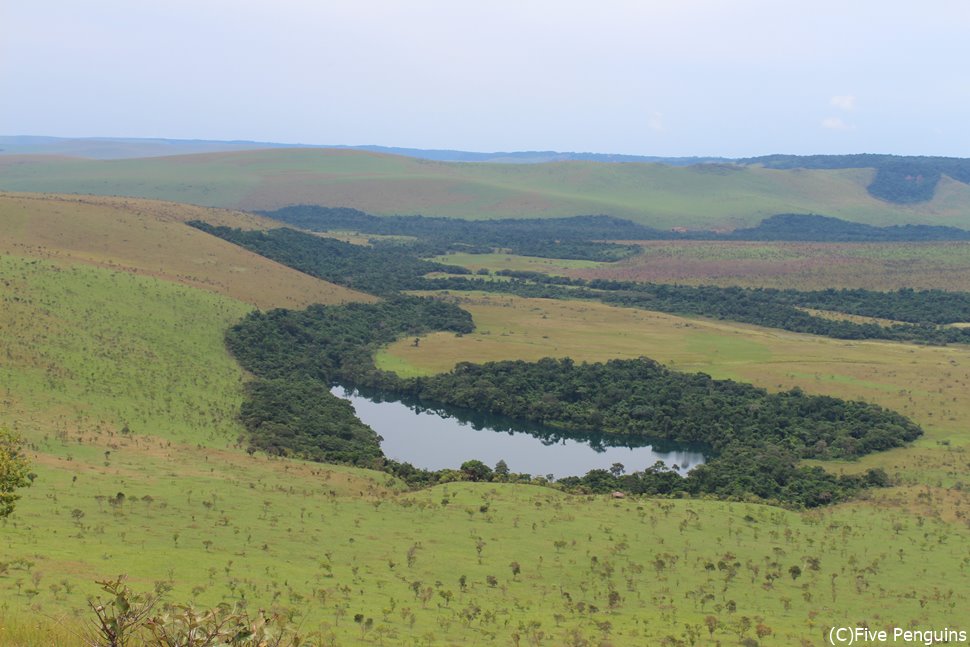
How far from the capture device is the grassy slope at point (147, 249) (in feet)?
218

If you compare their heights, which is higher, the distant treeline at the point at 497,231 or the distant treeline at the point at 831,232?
the distant treeline at the point at 831,232

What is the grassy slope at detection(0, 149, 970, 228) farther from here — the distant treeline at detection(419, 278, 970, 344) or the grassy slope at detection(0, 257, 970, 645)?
the grassy slope at detection(0, 257, 970, 645)

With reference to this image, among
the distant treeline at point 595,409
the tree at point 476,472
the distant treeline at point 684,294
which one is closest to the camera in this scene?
the tree at point 476,472

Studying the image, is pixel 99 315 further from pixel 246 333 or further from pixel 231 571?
pixel 231 571

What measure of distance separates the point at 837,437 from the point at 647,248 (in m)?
84.3

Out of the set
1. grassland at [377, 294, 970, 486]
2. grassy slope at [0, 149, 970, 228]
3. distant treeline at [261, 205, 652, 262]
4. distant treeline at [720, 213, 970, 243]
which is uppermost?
grassy slope at [0, 149, 970, 228]

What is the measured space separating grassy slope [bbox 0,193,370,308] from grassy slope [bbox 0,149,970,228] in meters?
88.6

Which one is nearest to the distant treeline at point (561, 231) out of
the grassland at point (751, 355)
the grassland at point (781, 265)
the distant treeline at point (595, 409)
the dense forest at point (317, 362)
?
the grassland at point (781, 265)

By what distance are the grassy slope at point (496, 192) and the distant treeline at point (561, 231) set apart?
656cm

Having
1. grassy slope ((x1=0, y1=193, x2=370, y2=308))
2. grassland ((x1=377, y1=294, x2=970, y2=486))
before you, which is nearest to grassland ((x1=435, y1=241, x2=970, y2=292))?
grassland ((x1=377, y1=294, x2=970, y2=486))

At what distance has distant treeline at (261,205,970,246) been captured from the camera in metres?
129

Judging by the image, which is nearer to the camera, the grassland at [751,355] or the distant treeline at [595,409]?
the distant treeline at [595,409]

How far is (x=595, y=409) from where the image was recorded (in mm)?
48188

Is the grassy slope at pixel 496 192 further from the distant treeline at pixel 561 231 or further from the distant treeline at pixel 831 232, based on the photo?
the distant treeline at pixel 561 231
